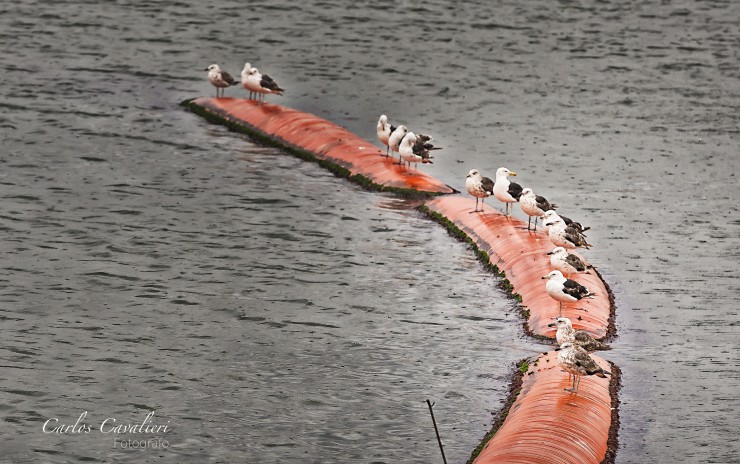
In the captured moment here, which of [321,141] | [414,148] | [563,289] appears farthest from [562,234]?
[321,141]

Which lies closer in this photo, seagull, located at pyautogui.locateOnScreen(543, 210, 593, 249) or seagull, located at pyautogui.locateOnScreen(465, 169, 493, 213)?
seagull, located at pyautogui.locateOnScreen(543, 210, 593, 249)

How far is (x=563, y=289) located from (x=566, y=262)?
229 cm

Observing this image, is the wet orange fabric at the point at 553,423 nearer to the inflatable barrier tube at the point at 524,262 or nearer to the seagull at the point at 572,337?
the seagull at the point at 572,337

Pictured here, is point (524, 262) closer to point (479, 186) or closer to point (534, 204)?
point (534, 204)

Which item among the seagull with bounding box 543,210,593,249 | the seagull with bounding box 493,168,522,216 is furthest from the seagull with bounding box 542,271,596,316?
the seagull with bounding box 493,168,522,216

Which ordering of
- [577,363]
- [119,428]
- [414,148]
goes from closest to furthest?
1. [119,428]
2. [577,363]
3. [414,148]

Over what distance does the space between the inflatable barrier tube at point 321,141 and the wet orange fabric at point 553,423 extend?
54.6 feet

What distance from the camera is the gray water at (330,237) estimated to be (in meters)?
30.5

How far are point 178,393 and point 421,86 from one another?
Result: 34566 mm

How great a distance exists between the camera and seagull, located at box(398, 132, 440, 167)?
4731 cm

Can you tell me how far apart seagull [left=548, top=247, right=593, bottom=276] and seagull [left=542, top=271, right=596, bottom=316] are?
1.73 meters

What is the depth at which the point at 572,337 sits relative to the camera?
31547mm

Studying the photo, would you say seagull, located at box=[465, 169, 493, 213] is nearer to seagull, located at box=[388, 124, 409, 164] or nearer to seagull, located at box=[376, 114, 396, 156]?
seagull, located at box=[388, 124, 409, 164]

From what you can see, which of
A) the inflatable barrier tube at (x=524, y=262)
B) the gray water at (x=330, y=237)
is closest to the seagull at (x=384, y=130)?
the gray water at (x=330, y=237)
